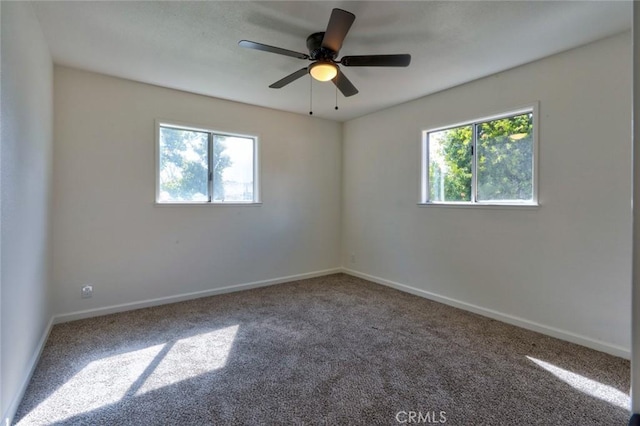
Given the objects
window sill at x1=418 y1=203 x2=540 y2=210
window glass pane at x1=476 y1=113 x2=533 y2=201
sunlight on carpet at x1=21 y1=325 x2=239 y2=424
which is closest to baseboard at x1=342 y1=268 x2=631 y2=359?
window sill at x1=418 y1=203 x2=540 y2=210

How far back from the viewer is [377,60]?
2.25 m

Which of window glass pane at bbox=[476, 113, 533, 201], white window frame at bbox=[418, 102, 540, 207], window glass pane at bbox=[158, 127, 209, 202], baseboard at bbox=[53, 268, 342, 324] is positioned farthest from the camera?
window glass pane at bbox=[158, 127, 209, 202]

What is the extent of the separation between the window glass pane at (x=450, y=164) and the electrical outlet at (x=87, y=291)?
401cm

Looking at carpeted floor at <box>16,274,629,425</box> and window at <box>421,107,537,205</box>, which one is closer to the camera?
carpeted floor at <box>16,274,629,425</box>

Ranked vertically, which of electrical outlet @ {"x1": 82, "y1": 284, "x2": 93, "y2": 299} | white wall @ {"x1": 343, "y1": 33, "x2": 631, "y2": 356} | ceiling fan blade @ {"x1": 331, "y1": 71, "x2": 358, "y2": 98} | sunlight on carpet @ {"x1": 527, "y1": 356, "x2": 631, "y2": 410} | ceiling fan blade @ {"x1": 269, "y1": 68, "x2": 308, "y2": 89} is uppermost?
ceiling fan blade @ {"x1": 269, "y1": 68, "x2": 308, "y2": 89}

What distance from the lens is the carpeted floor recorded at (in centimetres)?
174

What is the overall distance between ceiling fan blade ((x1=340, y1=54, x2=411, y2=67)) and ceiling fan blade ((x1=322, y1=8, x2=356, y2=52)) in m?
0.14

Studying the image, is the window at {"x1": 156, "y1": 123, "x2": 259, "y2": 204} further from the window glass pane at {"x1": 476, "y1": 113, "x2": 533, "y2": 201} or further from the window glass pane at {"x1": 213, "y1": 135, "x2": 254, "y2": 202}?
the window glass pane at {"x1": 476, "y1": 113, "x2": 533, "y2": 201}

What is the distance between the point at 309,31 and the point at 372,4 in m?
0.54

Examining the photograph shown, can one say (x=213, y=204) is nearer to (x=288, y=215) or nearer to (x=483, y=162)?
(x=288, y=215)

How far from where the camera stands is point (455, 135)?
3639 millimetres

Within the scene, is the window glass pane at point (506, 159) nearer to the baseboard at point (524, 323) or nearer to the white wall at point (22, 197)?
the baseboard at point (524, 323)

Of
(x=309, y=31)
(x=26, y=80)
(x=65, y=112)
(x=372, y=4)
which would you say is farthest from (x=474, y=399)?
(x=65, y=112)

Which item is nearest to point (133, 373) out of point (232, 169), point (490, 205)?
point (232, 169)
